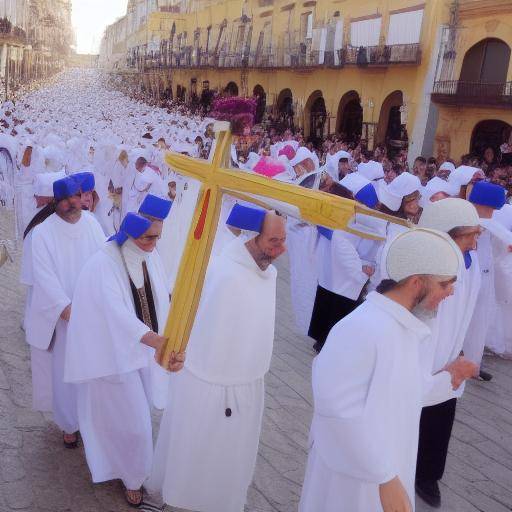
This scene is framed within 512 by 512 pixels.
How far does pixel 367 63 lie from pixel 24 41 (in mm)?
26758

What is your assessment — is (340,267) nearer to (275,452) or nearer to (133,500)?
(275,452)

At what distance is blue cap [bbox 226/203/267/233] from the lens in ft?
10.5

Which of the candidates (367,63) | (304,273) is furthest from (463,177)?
(367,63)

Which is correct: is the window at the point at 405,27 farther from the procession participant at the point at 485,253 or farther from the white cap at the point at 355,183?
the procession participant at the point at 485,253

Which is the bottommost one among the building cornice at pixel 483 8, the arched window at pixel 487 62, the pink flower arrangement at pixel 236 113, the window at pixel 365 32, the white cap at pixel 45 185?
the white cap at pixel 45 185

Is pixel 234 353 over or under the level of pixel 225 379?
over

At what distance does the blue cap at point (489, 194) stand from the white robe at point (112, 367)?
2.64 meters

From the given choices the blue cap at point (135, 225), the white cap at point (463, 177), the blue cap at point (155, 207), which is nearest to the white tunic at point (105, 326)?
the blue cap at point (135, 225)

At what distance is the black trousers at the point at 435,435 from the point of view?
3834 millimetres

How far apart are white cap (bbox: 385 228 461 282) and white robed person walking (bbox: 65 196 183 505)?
1442 millimetres

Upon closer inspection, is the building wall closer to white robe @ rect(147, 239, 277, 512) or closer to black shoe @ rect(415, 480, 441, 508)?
black shoe @ rect(415, 480, 441, 508)

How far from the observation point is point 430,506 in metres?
3.87

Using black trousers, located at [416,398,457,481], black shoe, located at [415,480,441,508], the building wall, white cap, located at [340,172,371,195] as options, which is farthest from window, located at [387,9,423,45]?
black shoe, located at [415,480,441,508]

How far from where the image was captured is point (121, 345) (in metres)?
3.30
